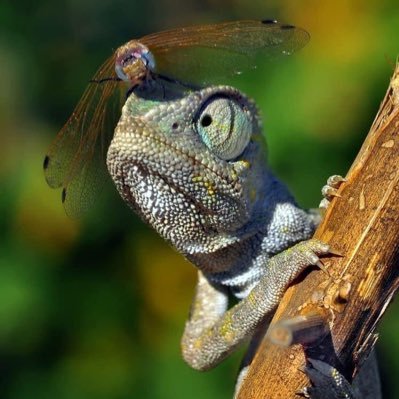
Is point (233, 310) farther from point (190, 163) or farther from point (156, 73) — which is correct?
point (156, 73)

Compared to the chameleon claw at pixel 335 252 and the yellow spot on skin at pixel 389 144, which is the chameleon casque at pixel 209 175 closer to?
the chameleon claw at pixel 335 252

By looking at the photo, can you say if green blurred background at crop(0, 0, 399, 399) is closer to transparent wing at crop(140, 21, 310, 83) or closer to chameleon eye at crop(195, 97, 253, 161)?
transparent wing at crop(140, 21, 310, 83)

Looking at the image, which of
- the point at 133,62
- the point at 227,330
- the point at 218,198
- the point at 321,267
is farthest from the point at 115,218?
the point at 321,267

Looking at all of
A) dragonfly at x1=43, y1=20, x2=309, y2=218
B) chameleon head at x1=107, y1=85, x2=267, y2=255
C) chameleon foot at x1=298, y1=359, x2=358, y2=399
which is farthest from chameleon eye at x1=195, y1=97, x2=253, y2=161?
chameleon foot at x1=298, y1=359, x2=358, y2=399

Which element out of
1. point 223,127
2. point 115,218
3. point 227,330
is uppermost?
point 223,127

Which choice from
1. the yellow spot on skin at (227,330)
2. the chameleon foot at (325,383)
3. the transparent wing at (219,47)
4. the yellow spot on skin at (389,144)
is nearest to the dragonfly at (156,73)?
the transparent wing at (219,47)

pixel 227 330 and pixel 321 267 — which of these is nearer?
pixel 321 267
